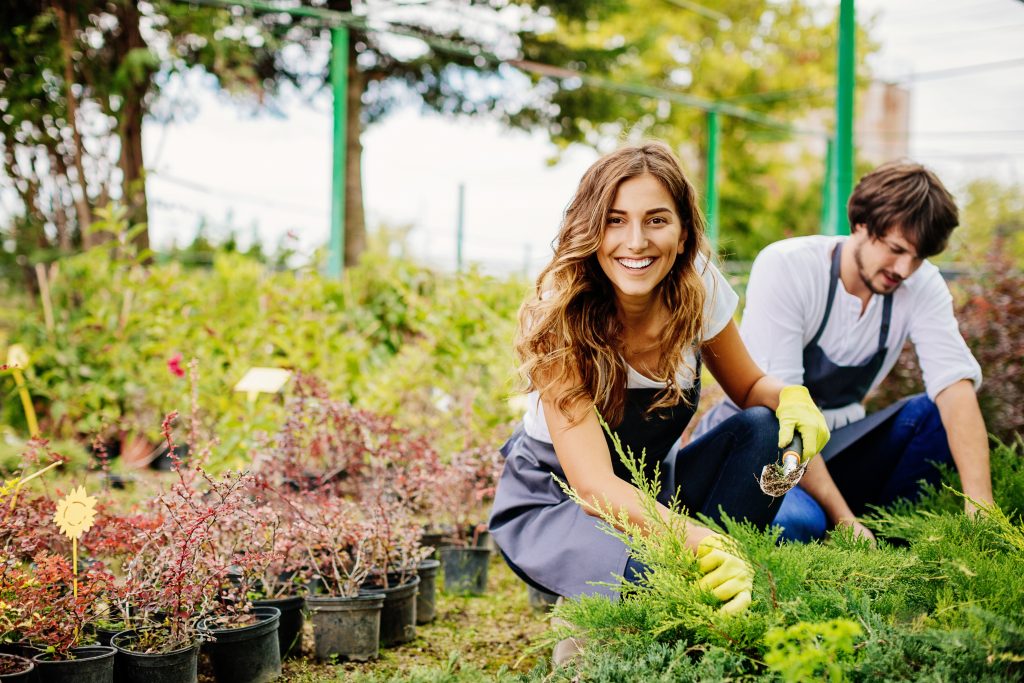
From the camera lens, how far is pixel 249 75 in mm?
6973

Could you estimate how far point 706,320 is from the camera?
2.22 meters

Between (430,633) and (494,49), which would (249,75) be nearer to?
(494,49)

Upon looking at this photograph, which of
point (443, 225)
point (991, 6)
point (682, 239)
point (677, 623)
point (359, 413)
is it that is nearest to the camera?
point (677, 623)

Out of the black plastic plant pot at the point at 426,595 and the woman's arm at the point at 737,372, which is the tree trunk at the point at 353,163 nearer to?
the black plastic plant pot at the point at 426,595

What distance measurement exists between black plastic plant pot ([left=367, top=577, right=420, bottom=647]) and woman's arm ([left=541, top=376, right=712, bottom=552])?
2.22 ft

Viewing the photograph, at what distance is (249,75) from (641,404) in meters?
5.81

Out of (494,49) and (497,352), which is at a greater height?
(494,49)

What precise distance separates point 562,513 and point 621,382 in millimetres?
347

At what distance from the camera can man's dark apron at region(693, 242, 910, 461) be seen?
2.77 m

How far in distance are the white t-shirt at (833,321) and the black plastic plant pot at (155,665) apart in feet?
5.76

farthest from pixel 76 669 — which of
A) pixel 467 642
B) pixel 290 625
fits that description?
pixel 467 642

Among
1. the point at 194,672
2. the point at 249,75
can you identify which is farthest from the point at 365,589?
→ the point at 249,75

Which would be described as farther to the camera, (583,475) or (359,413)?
(359,413)

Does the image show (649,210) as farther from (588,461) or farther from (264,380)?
(264,380)
